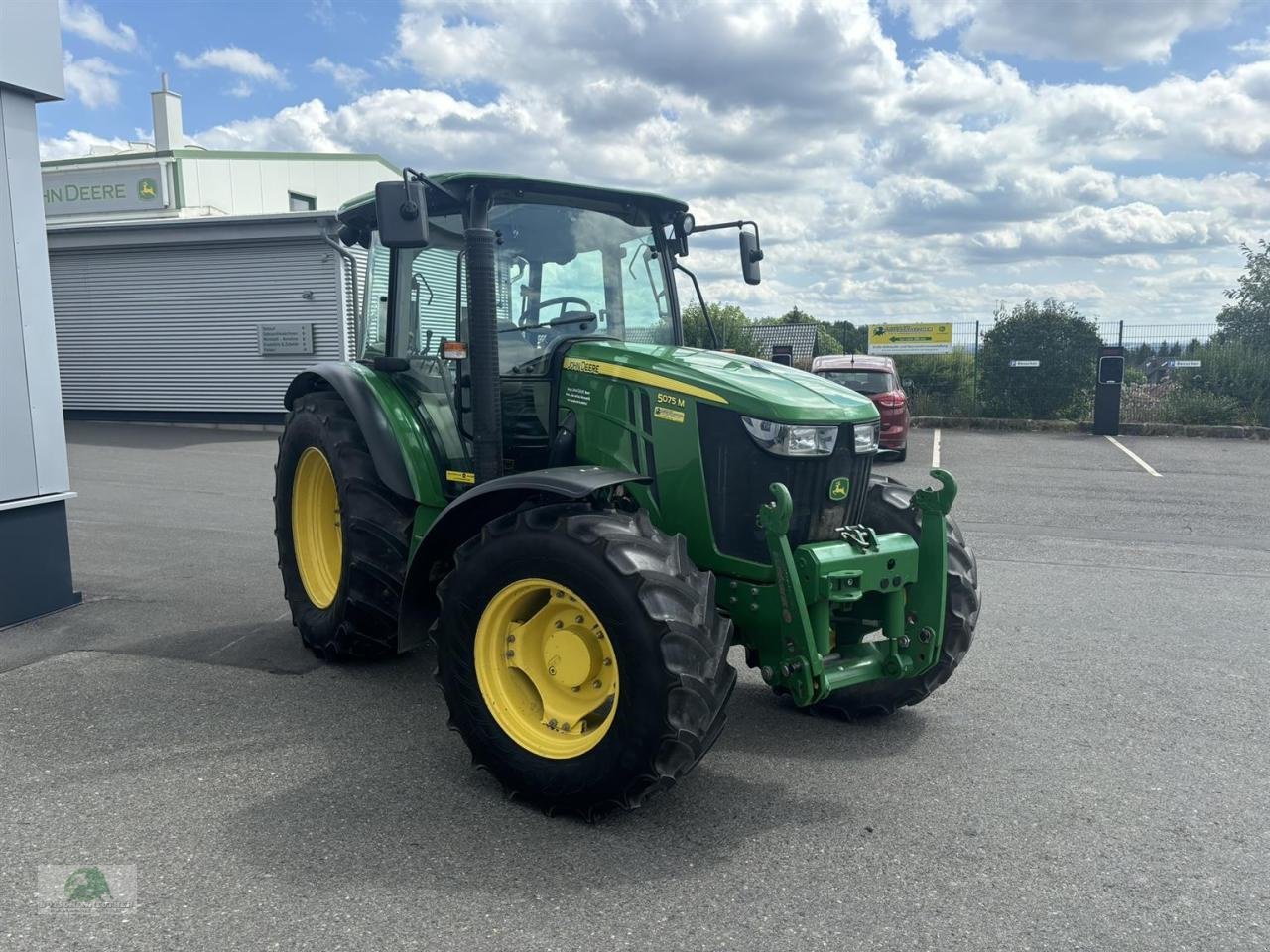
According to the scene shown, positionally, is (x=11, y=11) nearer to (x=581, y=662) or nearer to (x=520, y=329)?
(x=520, y=329)

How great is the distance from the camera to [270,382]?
18.1m

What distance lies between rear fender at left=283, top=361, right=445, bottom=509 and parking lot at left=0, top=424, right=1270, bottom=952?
3.22 ft

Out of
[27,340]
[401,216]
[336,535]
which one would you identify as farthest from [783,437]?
[27,340]

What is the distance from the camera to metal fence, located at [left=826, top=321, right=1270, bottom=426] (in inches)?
773

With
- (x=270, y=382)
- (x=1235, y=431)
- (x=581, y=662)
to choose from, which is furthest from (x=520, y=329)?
(x=1235, y=431)

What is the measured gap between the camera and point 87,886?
3.13 metres

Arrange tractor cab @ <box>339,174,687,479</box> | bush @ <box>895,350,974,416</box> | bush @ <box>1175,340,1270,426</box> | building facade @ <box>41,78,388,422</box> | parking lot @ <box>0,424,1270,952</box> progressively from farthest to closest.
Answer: bush @ <box>895,350,974,416</box> < bush @ <box>1175,340,1270,426</box> < building facade @ <box>41,78,388,422</box> < tractor cab @ <box>339,174,687,479</box> < parking lot @ <box>0,424,1270,952</box>

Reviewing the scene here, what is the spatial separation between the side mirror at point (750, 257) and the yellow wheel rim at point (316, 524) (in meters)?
2.56

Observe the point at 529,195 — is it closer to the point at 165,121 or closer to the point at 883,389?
the point at 883,389

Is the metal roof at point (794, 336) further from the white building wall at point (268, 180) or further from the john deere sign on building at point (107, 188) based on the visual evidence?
the john deere sign on building at point (107, 188)

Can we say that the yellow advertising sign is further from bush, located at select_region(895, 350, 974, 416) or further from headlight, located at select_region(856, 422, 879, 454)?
headlight, located at select_region(856, 422, 879, 454)

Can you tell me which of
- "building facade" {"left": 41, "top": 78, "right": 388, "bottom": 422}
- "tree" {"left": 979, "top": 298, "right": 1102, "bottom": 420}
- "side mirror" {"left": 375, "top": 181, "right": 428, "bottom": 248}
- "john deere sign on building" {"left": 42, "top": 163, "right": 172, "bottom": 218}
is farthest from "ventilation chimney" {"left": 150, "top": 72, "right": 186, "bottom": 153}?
"side mirror" {"left": 375, "top": 181, "right": 428, "bottom": 248}

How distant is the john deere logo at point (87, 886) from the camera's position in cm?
306

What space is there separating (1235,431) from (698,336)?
56.1ft
